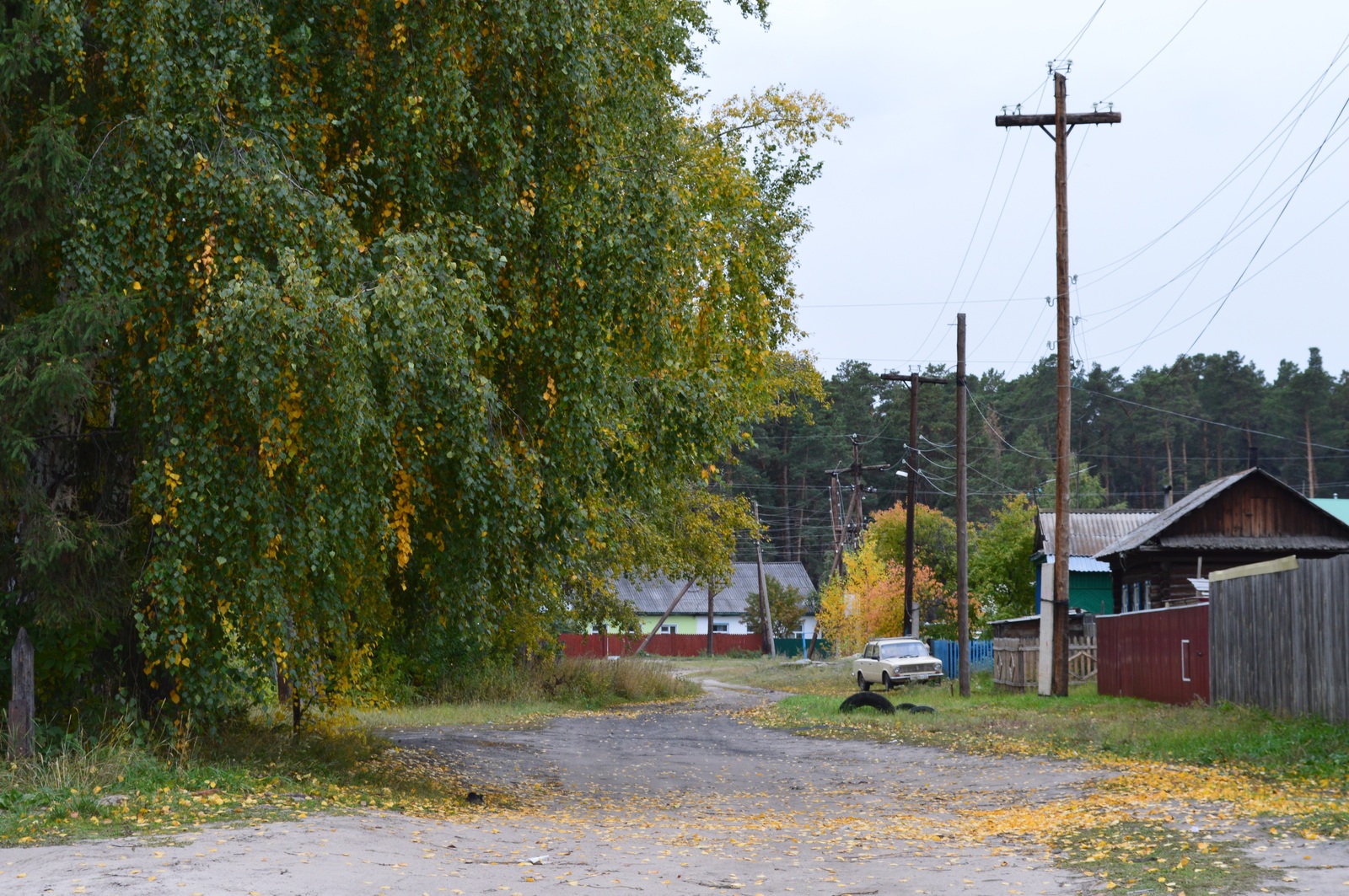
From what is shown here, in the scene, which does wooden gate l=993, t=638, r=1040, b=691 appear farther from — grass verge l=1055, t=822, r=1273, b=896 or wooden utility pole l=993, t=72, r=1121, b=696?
grass verge l=1055, t=822, r=1273, b=896

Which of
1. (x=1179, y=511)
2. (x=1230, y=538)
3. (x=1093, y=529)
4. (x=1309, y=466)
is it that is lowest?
(x=1230, y=538)

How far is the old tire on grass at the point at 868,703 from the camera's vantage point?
27562mm

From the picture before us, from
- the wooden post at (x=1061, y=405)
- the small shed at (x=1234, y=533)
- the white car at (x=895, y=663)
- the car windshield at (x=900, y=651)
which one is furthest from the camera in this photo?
the car windshield at (x=900, y=651)

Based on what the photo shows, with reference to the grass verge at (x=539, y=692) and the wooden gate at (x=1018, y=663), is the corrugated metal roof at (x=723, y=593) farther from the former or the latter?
the wooden gate at (x=1018, y=663)

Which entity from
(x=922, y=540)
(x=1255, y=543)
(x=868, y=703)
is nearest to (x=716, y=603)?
(x=922, y=540)

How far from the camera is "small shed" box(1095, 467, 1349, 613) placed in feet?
111

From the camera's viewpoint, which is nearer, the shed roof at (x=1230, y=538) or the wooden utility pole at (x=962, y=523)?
the wooden utility pole at (x=962, y=523)

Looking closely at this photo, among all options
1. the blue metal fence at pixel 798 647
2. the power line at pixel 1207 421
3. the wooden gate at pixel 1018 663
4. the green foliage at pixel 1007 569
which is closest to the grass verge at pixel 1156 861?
the wooden gate at pixel 1018 663

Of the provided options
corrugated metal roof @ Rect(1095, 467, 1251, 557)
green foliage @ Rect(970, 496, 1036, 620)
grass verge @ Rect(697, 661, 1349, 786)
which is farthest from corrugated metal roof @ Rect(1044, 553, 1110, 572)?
grass verge @ Rect(697, 661, 1349, 786)

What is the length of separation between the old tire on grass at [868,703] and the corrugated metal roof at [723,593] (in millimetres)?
62467

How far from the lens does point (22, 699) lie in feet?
38.3

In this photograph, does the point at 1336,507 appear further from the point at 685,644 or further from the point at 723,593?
the point at 723,593

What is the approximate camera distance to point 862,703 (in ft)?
92.6

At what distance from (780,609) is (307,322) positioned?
70636mm
